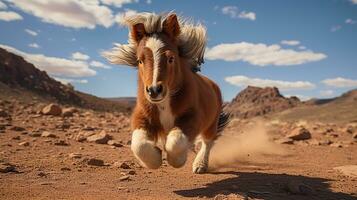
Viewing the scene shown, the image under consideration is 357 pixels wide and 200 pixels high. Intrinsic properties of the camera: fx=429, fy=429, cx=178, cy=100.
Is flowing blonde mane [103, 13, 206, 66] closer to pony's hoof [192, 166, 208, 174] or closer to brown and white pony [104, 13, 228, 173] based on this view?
brown and white pony [104, 13, 228, 173]

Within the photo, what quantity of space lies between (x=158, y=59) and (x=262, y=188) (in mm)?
2704

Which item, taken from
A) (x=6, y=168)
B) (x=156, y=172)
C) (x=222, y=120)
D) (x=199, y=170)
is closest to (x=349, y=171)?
(x=199, y=170)

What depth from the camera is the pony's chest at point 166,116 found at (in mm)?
7195

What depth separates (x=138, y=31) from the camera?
297 inches

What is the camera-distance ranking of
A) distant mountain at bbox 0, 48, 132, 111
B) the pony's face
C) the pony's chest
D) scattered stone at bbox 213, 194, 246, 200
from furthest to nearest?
distant mountain at bbox 0, 48, 132, 111 < the pony's chest < the pony's face < scattered stone at bbox 213, 194, 246, 200

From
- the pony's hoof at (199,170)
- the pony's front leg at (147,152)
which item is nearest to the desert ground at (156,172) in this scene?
the pony's hoof at (199,170)

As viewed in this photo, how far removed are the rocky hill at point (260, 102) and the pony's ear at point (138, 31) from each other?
139 m

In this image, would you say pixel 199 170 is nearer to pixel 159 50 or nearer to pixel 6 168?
pixel 159 50

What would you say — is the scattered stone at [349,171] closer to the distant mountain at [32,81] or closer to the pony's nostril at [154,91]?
the pony's nostril at [154,91]

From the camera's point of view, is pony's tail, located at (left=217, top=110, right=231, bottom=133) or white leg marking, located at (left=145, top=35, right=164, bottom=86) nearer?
white leg marking, located at (left=145, top=35, right=164, bottom=86)

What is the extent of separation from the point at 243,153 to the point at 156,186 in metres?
6.20

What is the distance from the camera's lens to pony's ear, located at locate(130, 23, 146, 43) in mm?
7520

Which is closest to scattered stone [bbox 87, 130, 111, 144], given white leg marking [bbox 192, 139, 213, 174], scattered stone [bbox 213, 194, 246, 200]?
white leg marking [bbox 192, 139, 213, 174]

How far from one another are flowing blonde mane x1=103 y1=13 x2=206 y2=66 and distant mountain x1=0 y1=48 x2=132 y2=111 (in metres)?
41.1
